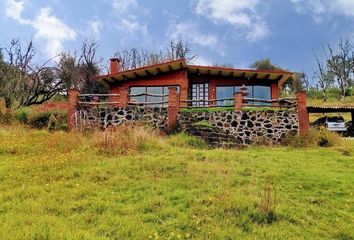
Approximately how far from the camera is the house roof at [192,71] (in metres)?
23.2

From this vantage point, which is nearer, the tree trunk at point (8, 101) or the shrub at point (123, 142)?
the shrub at point (123, 142)

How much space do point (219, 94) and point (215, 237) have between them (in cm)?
1867

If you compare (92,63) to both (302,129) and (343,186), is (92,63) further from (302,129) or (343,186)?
(343,186)

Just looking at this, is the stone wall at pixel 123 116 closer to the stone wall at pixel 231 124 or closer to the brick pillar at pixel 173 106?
the stone wall at pixel 231 124

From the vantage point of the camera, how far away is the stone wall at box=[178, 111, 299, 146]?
64.1ft

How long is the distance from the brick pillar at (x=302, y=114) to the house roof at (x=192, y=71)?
10.8 ft

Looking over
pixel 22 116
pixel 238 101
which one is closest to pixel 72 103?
pixel 22 116

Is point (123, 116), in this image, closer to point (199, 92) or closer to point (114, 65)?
point (199, 92)

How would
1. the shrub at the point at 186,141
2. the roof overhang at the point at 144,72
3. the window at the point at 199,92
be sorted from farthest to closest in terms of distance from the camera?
the window at the point at 199,92
the roof overhang at the point at 144,72
the shrub at the point at 186,141

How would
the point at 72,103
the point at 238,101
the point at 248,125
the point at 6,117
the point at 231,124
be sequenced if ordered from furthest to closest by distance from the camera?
the point at 6,117 < the point at 72,103 < the point at 238,101 < the point at 231,124 < the point at 248,125

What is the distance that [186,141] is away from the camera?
17.7 metres

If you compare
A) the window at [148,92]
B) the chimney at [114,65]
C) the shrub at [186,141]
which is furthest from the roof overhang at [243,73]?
the shrub at [186,141]

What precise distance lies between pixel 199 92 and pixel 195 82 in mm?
709

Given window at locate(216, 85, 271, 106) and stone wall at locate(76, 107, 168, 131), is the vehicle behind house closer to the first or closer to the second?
window at locate(216, 85, 271, 106)
